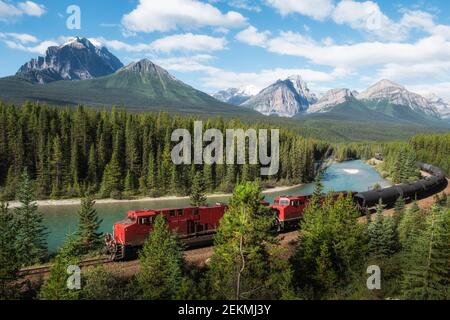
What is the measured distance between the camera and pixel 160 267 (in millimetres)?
25172

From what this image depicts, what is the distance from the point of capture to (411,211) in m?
41.5

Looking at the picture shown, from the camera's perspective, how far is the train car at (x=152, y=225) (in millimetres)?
32500

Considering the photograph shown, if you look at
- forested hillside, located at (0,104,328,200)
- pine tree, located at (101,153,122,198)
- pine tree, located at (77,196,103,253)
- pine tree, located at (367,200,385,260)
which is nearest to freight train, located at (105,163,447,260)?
pine tree, located at (77,196,103,253)

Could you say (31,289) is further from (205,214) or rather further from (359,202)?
(359,202)

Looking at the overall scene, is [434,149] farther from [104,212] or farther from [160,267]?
[160,267]

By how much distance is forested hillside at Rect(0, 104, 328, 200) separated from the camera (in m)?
86.3

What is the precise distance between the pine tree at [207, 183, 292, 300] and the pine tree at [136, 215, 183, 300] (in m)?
2.80

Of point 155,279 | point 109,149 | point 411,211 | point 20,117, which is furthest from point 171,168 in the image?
point 155,279

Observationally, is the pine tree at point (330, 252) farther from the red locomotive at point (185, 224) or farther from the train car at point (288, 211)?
the train car at point (288, 211)

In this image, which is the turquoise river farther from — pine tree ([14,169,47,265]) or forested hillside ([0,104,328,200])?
forested hillside ([0,104,328,200])

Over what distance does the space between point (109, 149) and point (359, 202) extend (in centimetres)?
6810

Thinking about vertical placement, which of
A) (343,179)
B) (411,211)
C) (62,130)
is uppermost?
(62,130)

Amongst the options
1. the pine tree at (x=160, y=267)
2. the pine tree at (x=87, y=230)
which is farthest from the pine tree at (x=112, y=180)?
the pine tree at (x=160, y=267)

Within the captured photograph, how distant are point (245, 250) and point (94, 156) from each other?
77.3m
